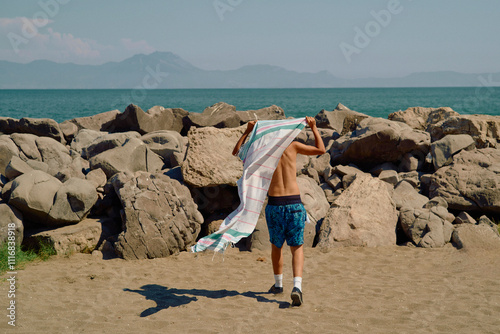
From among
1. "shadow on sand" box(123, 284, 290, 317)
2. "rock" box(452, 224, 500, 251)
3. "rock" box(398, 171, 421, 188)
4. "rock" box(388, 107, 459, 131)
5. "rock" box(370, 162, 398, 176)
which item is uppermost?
"rock" box(388, 107, 459, 131)

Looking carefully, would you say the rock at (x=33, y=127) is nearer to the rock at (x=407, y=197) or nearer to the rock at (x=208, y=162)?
the rock at (x=208, y=162)

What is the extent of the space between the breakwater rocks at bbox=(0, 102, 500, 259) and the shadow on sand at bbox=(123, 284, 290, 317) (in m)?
1.37

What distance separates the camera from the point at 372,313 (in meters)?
4.70

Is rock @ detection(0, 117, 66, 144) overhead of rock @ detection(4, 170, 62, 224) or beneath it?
overhead

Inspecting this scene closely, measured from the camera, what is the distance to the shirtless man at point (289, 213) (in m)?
4.88

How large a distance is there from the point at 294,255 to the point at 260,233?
2.40 m

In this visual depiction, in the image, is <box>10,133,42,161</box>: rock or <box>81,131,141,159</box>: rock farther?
<box>81,131,141,159</box>: rock

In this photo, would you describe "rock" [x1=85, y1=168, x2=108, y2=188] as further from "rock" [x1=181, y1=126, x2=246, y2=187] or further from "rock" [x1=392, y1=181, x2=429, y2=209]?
"rock" [x1=392, y1=181, x2=429, y2=209]

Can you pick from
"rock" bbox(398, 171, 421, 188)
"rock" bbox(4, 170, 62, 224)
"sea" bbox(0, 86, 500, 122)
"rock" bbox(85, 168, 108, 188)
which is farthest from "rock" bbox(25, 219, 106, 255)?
"sea" bbox(0, 86, 500, 122)

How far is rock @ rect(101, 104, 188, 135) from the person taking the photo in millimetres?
13719

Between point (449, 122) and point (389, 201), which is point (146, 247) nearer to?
point (389, 201)

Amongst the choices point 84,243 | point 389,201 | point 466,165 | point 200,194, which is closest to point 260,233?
point 200,194

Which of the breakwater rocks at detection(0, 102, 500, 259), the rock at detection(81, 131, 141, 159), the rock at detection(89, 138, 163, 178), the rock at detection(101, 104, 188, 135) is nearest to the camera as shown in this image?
the breakwater rocks at detection(0, 102, 500, 259)

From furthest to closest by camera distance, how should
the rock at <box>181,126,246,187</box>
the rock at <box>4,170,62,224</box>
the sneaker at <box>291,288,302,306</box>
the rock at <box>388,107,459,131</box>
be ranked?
the rock at <box>388,107,459,131</box>, the rock at <box>181,126,246,187</box>, the rock at <box>4,170,62,224</box>, the sneaker at <box>291,288,302,306</box>
